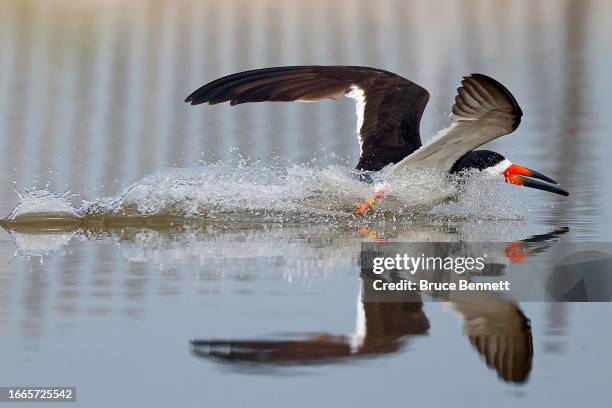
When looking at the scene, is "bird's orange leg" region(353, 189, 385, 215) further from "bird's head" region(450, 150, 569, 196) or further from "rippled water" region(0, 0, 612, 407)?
"bird's head" region(450, 150, 569, 196)

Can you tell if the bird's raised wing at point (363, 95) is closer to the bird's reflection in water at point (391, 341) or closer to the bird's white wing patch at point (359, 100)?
the bird's white wing patch at point (359, 100)

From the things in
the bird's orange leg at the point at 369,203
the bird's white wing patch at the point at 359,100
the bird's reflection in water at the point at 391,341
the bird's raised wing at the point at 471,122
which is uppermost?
the bird's white wing patch at the point at 359,100

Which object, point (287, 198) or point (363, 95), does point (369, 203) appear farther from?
point (363, 95)

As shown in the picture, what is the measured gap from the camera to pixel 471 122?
766 centimetres

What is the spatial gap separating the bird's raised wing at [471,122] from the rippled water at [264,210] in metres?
0.22

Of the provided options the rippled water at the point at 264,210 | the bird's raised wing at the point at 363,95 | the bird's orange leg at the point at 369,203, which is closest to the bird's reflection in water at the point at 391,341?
the rippled water at the point at 264,210

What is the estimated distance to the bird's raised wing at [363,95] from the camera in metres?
8.61

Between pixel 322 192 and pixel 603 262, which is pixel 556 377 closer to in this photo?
pixel 603 262

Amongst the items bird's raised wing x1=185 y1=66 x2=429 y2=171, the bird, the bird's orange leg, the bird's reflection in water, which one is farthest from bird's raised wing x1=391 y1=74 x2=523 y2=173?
the bird's reflection in water

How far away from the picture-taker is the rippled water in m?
4.25

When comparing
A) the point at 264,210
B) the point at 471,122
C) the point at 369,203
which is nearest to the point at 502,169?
the point at 369,203

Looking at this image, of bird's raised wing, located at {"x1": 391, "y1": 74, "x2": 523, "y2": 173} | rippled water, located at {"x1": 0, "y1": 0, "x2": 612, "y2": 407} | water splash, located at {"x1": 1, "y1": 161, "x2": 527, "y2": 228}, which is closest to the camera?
rippled water, located at {"x1": 0, "y1": 0, "x2": 612, "y2": 407}

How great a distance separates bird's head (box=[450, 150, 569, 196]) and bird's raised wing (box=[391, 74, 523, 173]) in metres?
0.27

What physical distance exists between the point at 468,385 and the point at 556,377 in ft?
0.96
